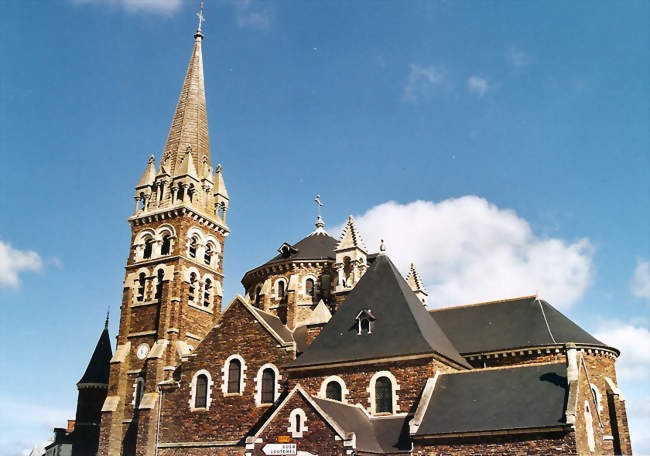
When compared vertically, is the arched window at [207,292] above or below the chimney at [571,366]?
above

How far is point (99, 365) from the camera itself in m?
53.2

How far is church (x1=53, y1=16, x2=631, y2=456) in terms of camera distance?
26.1m

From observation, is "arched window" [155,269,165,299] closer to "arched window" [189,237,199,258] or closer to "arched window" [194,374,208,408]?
"arched window" [189,237,199,258]

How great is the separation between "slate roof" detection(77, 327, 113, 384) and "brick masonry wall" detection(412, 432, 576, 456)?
33.4 metres

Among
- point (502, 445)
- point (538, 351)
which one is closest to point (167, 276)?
point (538, 351)

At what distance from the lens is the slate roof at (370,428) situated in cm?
2652

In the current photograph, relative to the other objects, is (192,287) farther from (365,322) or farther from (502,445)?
(502,445)

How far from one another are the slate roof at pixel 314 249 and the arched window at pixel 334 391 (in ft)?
50.9

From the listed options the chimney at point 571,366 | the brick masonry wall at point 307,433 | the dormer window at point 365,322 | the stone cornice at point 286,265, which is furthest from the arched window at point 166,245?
the chimney at point 571,366

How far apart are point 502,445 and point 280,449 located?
27.3 feet

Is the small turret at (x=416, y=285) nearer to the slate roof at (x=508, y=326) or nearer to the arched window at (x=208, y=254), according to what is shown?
the slate roof at (x=508, y=326)

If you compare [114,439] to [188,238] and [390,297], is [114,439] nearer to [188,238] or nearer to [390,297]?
[188,238]

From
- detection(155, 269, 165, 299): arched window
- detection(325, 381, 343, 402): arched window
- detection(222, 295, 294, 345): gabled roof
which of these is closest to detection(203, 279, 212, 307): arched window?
detection(155, 269, 165, 299): arched window

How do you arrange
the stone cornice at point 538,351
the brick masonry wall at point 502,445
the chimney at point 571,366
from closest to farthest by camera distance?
the brick masonry wall at point 502,445, the chimney at point 571,366, the stone cornice at point 538,351
